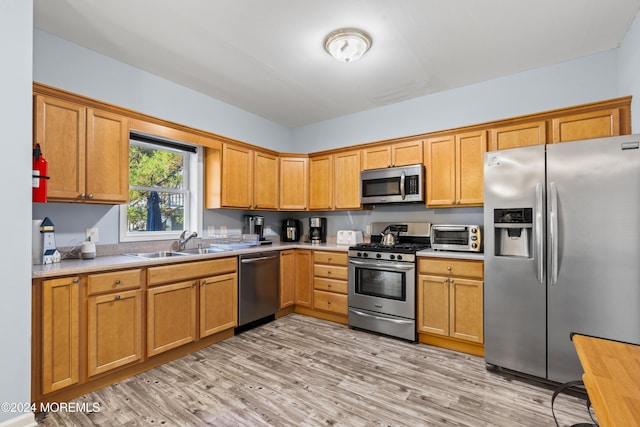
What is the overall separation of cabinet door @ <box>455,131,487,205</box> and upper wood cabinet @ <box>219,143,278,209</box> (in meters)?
2.38

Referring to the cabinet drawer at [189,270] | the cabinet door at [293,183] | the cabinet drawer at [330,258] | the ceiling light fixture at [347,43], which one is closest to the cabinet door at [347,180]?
the cabinet door at [293,183]

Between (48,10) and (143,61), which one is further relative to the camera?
(143,61)

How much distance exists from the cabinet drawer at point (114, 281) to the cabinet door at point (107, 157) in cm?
69

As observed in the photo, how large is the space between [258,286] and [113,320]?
1.50 metres

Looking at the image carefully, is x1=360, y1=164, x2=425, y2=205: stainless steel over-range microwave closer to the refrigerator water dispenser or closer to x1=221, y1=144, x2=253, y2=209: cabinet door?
the refrigerator water dispenser

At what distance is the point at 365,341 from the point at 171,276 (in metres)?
2.03

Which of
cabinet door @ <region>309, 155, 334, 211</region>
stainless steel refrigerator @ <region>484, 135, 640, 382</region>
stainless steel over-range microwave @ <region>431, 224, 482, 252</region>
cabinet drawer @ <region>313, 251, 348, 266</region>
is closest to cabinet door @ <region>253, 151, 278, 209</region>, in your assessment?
cabinet door @ <region>309, 155, 334, 211</region>

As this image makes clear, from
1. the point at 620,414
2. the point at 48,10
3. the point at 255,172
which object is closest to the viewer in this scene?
the point at 620,414

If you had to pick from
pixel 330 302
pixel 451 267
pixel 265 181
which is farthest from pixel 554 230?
pixel 265 181

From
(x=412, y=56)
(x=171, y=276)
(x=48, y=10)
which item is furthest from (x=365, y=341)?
(x=48, y=10)

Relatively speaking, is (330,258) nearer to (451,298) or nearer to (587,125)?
(451,298)

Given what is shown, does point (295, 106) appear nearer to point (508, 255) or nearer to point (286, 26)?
point (286, 26)

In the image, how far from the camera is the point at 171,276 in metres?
2.69

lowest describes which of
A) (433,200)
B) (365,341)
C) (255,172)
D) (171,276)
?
(365,341)
